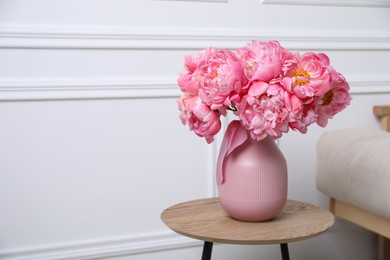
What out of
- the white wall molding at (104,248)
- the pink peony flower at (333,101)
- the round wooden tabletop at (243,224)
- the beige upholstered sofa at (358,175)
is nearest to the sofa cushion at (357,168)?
the beige upholstered sofa at (358,175)

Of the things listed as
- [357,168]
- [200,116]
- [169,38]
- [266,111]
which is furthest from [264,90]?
[169,38]

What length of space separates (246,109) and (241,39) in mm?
827

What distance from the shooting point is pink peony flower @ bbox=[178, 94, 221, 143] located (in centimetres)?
137


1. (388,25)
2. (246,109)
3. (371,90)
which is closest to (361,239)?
(371,90)

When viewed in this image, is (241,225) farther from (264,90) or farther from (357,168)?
(357,168)

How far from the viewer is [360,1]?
2281 mm

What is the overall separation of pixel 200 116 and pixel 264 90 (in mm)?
170

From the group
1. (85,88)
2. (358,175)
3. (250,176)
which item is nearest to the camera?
(250,176)

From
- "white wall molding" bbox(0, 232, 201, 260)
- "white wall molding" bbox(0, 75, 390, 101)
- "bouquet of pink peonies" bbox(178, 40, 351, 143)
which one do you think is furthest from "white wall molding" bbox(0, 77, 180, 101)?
"bouquet of pink peonies" bbox(178, 40, 351, 143)

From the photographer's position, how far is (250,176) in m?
1.42

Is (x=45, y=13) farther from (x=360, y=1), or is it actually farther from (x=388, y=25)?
(x=388, y=25)

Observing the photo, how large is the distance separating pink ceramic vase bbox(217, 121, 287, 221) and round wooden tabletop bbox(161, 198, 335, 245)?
0.04m

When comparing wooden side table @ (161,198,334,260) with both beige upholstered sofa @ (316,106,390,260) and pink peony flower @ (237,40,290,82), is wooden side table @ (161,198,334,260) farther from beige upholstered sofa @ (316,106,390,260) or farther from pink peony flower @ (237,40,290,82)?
pink peony flower @ (237,40,290,82)

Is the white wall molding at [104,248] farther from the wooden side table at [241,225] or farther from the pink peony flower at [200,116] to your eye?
the pink peony flower at [200,116]
